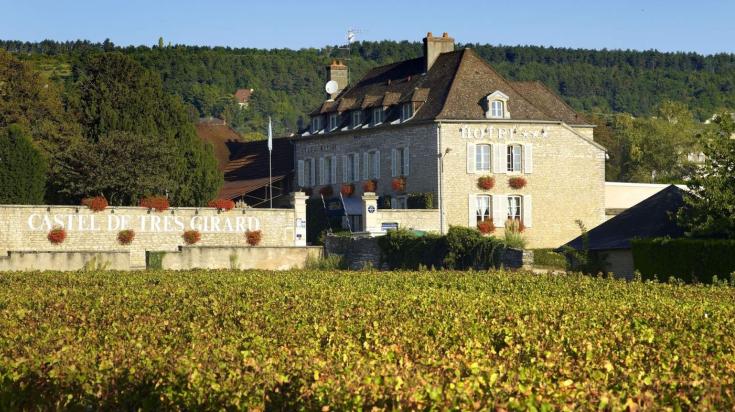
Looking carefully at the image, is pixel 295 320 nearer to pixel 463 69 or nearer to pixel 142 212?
Answer: pixel 142 212

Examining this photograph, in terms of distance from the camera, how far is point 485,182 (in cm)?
5678

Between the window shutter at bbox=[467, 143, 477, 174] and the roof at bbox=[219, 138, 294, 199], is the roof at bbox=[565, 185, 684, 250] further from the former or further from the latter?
the roof at bbox=[219, 138, 294, 199]

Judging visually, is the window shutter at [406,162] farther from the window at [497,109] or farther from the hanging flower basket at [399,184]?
the window at [497,109]

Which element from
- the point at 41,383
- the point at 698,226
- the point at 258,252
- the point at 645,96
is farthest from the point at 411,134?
the point at 645,96

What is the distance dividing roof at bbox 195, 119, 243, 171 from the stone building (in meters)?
14.7

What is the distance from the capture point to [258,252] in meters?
46.4

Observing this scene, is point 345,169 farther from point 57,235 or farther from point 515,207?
point 57,235

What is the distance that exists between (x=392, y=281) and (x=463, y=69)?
103 ft

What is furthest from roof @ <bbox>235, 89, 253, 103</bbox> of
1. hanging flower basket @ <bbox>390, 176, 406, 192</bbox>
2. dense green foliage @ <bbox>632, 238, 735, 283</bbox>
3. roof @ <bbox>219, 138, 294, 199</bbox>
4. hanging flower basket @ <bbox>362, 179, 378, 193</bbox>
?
dense green foliage @ <bbox>632, 238, 735, 283</bbox>

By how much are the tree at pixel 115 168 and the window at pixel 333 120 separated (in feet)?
33.5

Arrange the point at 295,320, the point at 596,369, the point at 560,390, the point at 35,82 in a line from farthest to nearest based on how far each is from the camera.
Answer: the point at 35,82
the point at 295,320
the point at 596,369
the point at 560,390

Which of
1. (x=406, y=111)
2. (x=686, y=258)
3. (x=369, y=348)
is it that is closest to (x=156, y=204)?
(x=406, y=111)

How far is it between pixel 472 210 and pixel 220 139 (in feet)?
78.5

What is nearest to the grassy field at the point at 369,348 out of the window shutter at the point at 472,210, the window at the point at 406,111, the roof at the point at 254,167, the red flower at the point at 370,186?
the window shutter at the point at 472,210
